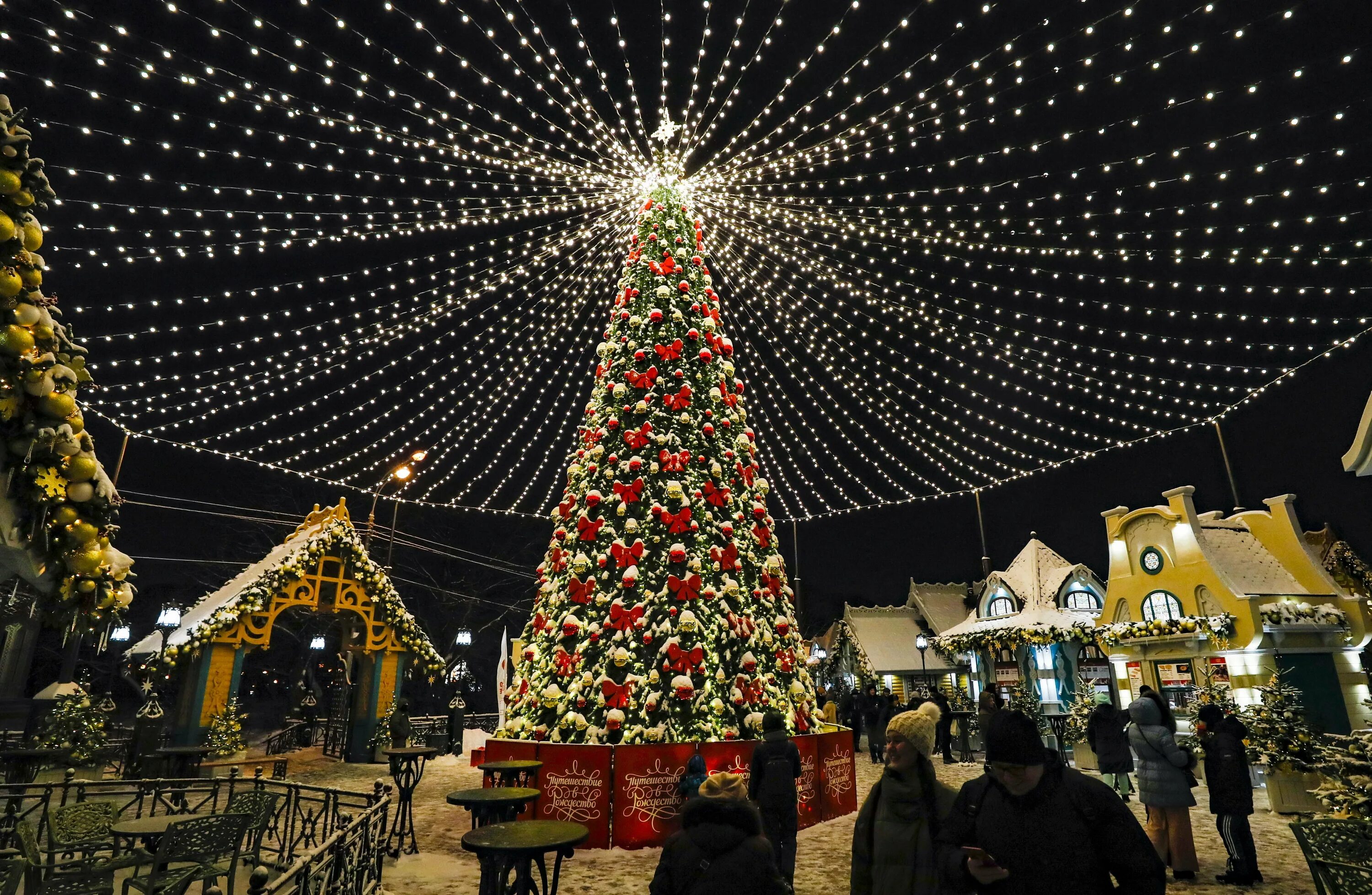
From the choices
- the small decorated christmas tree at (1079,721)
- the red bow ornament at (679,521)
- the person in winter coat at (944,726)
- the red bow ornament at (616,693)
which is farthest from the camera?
the person in winter coat at (944,726)

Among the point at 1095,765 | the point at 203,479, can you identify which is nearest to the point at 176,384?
the point at 203,479

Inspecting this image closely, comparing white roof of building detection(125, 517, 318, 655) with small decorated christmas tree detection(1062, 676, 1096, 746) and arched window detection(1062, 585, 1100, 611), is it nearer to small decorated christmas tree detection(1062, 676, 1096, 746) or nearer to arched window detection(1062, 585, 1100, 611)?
small decorated christmas tree detection(1062, 676, 1096, 746)

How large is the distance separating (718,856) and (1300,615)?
16.8 metres

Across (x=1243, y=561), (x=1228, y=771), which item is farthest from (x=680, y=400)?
(x=1243, y=561)

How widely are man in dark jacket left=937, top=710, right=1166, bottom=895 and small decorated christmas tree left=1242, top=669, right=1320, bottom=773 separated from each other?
10087 mm

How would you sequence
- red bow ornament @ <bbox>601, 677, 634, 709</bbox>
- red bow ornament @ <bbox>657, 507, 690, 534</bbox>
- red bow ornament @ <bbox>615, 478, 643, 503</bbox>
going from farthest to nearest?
red bow ornament @ <bbox>615, 478, 643, 503</bbox> → red bow ornament @ <bbox>657, 507, 690, 534</bbox> → red bow ornament @ <bbox>601, 677, 634, 709</bbox>

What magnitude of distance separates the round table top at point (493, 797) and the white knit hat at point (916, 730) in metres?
3.40

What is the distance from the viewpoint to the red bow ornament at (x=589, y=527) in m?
9.15

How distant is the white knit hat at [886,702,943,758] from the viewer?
3.28 metres

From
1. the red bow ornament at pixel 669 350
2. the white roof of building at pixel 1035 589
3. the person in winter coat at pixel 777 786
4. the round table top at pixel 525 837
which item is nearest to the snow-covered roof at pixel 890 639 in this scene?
the white roof of building at pixel 1035 589

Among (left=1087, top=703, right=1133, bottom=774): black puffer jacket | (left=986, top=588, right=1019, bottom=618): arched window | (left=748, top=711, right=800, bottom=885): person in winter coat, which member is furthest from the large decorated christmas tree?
(left=986, top=588, right=1019, bottom=618): arched window

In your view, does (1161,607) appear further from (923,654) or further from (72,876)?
(72,876)

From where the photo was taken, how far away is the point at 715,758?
7.90m

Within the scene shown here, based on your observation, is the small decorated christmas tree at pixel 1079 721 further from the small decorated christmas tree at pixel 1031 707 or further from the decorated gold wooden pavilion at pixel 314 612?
the decorated gold wooden pavilion at pixel 314 612
